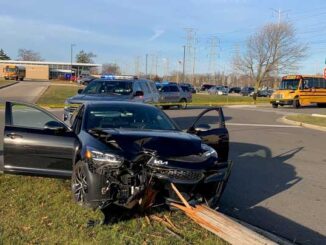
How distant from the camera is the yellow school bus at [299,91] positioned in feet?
125

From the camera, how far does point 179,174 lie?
5.32 metres

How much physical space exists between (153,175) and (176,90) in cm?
2906

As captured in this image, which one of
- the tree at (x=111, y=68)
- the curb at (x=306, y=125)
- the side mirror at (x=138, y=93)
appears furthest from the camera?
the tree at (x=111, y=68)

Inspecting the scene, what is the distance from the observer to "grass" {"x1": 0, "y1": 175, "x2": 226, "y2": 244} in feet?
15.7

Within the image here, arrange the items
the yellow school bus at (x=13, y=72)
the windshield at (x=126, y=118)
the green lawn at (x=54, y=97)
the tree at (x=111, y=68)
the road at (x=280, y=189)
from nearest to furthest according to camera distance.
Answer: the road at (x=280, y=189)
the windshield at (x=126, y=118)
the green lawn at (x=54, y=97)
the yellow school bus at (x=13, y=72)
the tree at (x=111, y=68)

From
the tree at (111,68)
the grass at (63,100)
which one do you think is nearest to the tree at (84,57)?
the tree at (111,68)

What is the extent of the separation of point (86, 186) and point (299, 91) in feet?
114

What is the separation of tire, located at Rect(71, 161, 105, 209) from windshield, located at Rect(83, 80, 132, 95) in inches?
372

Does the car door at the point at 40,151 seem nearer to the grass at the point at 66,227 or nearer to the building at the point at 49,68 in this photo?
the grass at the point at 66,227

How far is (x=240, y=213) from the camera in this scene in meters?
6.23

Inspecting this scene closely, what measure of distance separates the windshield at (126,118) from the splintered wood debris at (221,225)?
5.83 ft

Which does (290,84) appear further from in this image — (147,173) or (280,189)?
(147,173)

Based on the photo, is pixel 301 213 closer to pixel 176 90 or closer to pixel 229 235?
pixel 229 235

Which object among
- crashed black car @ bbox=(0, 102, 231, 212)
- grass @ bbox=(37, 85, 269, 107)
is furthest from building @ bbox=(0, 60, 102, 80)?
crashed black car @ bbox=(0, 102, 231, 212)
